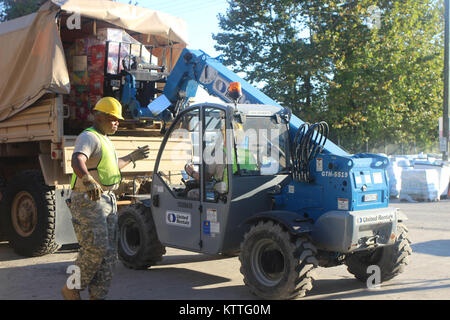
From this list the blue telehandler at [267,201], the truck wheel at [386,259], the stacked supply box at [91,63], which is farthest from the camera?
the stacked supply box at [91,63]

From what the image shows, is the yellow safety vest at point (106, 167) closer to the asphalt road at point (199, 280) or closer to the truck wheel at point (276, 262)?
the asphalt road at point (199, 280)

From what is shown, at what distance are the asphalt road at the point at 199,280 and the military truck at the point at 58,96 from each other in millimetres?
784

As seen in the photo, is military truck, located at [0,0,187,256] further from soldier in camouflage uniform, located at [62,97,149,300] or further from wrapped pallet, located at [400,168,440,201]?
wrapped pallet, located at [400,168,440,201]

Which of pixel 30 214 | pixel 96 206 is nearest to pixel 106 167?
pixel 96 206

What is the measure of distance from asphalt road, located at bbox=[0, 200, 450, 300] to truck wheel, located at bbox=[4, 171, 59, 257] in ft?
0.71

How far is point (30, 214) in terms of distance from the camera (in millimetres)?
Answer: 8602

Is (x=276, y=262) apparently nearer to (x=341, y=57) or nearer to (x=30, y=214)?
(x=30, y=214)

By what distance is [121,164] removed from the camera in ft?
18.8

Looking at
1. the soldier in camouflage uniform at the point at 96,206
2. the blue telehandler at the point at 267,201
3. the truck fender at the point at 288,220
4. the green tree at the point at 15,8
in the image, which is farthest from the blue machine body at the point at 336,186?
the green tree at the point at 15,8

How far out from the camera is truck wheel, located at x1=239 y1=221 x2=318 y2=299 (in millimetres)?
5453

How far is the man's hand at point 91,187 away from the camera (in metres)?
4.84

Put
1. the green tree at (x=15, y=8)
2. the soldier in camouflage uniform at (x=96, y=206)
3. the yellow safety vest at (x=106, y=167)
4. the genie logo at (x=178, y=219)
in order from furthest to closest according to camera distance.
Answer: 1. the green tree at (x=15, y=8)
2. the genie logo at (x=178, y=219)
3. the yellow safety vest at (x=106, y=167)
4. the soldier in camouflage uniform at (x=96, y=206)

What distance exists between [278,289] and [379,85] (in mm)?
22507

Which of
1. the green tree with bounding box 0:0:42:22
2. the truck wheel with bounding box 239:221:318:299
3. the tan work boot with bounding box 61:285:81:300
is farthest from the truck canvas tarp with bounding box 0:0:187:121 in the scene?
the green tree with bounding box 0:0:42:22
